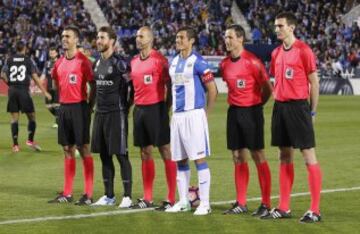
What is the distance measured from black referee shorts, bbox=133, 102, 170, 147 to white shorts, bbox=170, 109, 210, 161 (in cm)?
46

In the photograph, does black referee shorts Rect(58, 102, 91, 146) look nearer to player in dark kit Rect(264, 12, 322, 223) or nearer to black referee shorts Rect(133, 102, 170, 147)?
black referee shorts Rect(133, 102, 170, 147)

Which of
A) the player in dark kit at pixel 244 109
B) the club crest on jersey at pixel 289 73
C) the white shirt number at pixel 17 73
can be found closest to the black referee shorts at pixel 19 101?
the white shirt number at pixel 17 73

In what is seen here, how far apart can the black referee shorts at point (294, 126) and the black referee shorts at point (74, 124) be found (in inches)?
109

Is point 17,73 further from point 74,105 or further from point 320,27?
point 320,27

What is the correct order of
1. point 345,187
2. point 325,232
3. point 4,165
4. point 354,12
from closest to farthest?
point 325,232 → point 345,187 → point 4,165 → point 354,12

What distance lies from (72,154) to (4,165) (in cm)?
495

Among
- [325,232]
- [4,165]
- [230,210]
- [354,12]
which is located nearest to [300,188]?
[230,210]

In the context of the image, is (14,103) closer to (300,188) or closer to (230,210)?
(300,188)

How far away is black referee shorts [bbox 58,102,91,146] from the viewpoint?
12.3m

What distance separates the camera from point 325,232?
9.90 meters

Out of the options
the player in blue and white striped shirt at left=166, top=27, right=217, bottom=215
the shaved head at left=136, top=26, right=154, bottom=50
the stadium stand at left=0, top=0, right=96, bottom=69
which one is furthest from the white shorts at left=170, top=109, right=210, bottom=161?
the stadium stand at left=0, top=0, right=96, bottom=69

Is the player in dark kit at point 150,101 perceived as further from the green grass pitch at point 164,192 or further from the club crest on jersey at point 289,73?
the club crest on jersey at point 289,73

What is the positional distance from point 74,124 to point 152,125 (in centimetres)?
119

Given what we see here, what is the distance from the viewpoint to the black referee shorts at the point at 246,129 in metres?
11.2
